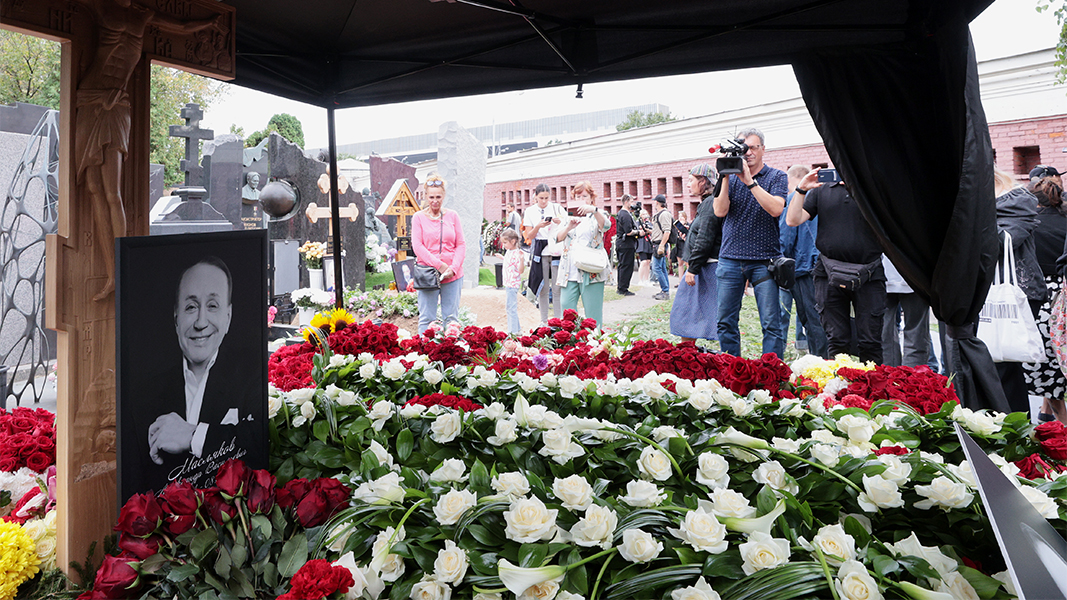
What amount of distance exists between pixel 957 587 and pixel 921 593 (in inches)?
2.7

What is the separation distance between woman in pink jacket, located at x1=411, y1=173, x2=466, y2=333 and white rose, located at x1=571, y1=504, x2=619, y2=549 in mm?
4702

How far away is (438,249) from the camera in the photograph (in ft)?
18.6

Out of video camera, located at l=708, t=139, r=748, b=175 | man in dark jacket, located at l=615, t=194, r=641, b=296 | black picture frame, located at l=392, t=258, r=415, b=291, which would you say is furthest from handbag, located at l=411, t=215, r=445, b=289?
man in dark jacket, located at l=615, t=194, r=641, b=296

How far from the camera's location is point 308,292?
24.5 ft

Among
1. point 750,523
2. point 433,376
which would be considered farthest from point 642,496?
point 433,376

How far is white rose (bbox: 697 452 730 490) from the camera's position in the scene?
1.04 m

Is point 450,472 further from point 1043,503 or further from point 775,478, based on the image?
point 1043,503

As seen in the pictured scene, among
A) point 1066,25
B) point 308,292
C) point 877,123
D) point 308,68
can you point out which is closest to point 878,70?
point 877,123

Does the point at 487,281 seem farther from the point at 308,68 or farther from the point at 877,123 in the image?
the point at 877,123

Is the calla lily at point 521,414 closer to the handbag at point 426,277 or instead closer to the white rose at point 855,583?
the white rose at point 855,583

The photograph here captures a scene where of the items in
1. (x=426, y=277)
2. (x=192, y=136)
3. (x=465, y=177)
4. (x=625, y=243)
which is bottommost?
(x=426, y=277)

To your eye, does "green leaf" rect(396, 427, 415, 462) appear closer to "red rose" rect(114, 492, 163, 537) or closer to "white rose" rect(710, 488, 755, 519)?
"red rose" rect(114, 492, 163, 537)

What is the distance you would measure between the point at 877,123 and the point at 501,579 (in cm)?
238

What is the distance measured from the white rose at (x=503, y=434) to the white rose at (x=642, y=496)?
305 millimetres
